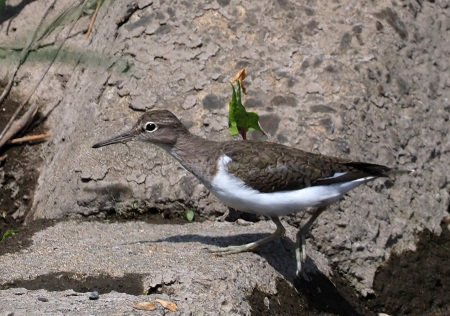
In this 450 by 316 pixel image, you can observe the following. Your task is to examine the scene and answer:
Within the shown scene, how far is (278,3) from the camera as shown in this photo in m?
7.40

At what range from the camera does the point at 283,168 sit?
5.62 m

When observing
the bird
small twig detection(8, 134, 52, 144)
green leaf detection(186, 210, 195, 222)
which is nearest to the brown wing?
the bird

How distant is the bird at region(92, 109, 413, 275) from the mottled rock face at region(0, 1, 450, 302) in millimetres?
715

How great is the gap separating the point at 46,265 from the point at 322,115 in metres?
2.81

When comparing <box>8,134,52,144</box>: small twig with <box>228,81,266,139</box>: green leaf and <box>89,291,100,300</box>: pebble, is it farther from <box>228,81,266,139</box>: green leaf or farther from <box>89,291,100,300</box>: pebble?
<box>89,291,100,300</box>: pebble

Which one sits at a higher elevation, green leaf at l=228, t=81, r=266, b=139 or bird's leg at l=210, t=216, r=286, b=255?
green leaf at l=228, t=81, r=266, b=139

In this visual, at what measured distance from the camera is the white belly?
18.0 feet

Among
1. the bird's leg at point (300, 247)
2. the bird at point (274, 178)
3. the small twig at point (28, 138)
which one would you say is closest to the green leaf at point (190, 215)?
the bird at point (274, 178)

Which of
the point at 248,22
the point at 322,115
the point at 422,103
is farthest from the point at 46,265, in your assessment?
the point at 422,103

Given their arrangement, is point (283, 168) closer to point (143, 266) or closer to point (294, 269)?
point (294, 269)

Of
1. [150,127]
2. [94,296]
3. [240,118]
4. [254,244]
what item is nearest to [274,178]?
[254,244]

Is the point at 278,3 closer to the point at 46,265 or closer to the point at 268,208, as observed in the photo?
the point at 268,208

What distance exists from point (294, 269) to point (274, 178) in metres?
0.79

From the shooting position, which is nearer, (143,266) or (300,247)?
(143,266)
